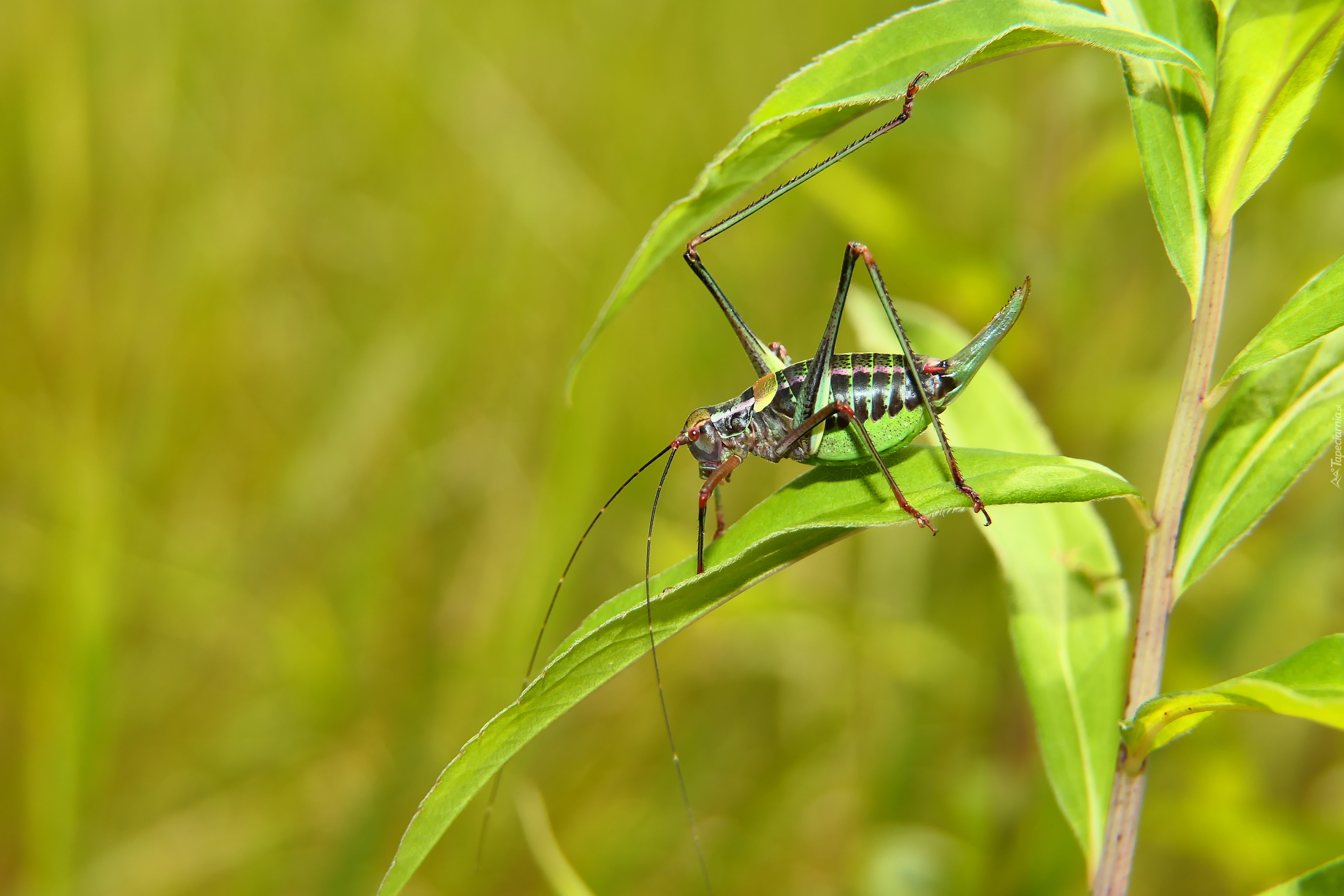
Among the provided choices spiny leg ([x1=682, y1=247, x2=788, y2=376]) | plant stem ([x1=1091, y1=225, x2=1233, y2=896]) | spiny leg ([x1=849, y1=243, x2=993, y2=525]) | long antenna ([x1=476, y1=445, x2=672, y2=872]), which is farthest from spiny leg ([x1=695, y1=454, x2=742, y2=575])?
plant stem ([x1=1091, y1=225, x2=1233, y2=896])

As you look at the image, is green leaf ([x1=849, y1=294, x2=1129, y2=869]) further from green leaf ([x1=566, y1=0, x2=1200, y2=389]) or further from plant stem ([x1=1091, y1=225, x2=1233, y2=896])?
green leaf ([x1=566, y1=0, x2=1200, y2=389])

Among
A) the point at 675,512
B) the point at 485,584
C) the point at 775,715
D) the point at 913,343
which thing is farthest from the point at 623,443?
the point at 913,343

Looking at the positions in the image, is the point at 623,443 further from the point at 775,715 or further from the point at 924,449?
the point at 924,449

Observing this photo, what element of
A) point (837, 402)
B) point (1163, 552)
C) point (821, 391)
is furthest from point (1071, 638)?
point (821, 391)

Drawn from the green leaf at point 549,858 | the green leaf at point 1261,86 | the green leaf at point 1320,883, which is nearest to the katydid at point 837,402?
the green leaf at point 549,858

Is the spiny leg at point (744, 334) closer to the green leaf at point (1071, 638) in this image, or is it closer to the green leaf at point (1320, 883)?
the green leaf at point (1071, 638)

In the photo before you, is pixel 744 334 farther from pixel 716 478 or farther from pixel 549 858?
pixel 549 858
